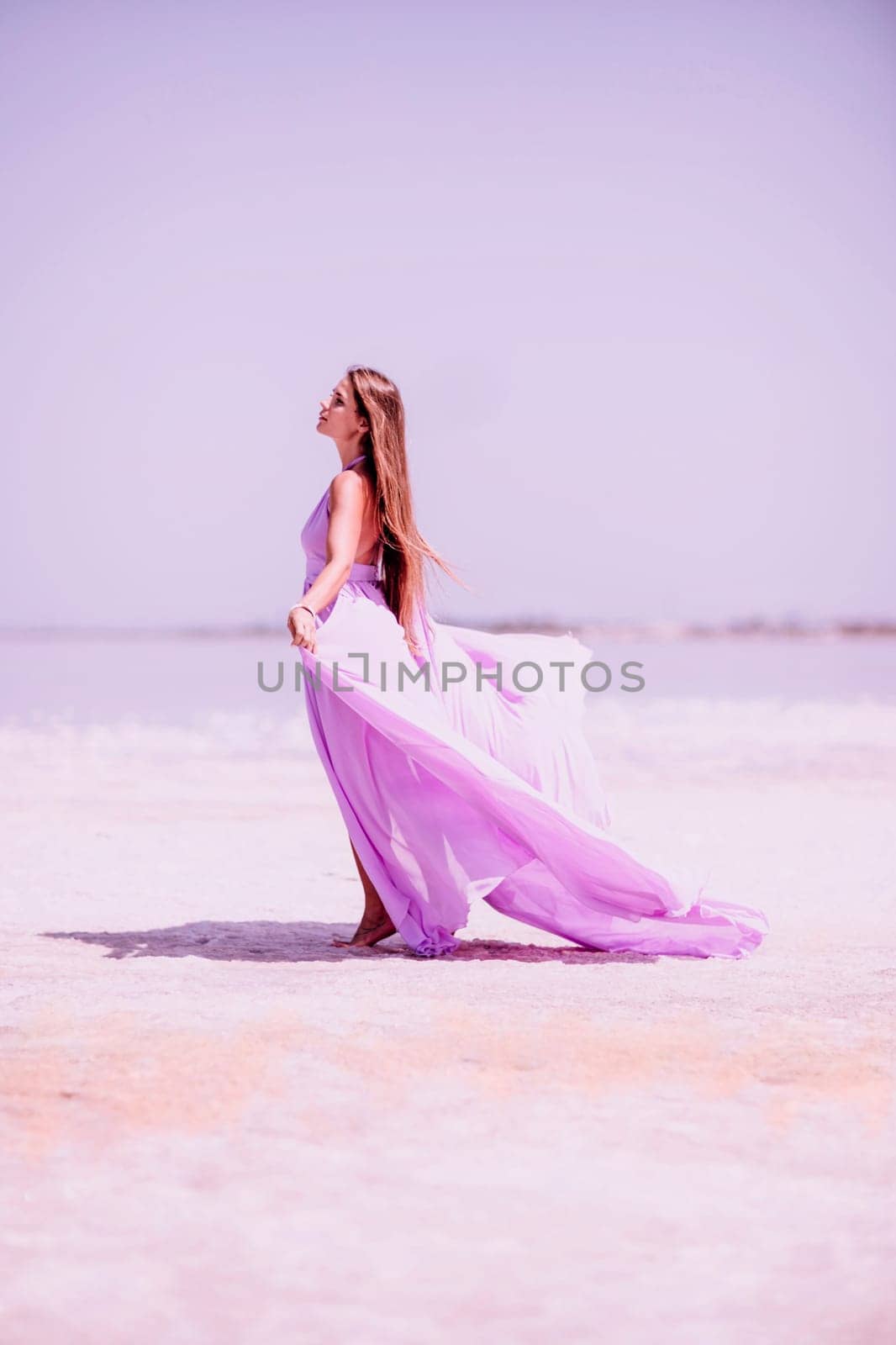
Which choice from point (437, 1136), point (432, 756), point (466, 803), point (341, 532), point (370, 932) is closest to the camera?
point (437, 1136)

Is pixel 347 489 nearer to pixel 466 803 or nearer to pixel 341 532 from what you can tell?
pixel 341 532

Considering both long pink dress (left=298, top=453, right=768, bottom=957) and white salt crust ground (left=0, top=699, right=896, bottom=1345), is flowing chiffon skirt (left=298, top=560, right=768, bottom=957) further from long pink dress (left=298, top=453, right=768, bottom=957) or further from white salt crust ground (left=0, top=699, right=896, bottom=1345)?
white salt crust ground (left=0, top=699, right=896, bottom=1345)

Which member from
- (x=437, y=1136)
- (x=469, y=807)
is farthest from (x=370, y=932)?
(x=437, y=1136)

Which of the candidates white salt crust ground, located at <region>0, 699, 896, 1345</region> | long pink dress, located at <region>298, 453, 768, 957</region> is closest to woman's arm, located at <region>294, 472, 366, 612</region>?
long pink dress, located at <region>298, 453, 768, 957</region>

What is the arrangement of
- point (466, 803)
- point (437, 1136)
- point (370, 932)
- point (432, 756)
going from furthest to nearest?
1. point (370, 932)
2. point (466, 803)
3. point (432, 756)
4. point (437, 1136)

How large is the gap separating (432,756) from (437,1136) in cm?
226

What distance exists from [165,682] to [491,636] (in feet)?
77.2

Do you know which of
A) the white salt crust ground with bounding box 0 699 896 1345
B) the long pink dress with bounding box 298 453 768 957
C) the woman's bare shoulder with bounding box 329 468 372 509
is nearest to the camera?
the white salt crust ground with bounding box 0 699 896 1345

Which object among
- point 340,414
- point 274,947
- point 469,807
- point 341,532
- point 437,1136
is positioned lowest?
point 274,947

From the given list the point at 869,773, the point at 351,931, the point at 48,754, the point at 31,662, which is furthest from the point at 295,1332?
the point at 31,662

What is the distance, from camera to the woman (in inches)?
201

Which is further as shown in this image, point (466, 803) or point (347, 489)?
point (347, 489)

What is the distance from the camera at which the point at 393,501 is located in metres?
5.41

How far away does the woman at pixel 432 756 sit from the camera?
5117 mm
